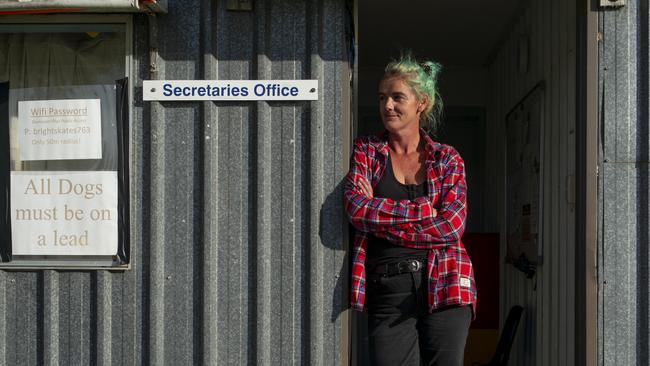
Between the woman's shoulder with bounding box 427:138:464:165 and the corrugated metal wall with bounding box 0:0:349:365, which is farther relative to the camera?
the corrugated metal wall with bounding box 0:0:349:365

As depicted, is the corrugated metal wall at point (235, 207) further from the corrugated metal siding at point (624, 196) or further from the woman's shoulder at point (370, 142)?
the corrugated metal siding at point (624, 196)

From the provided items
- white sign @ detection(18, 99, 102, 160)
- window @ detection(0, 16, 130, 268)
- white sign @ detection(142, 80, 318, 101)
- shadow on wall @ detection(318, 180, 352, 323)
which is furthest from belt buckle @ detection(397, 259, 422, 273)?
white sign @ detection(18, 99, 102, 160)

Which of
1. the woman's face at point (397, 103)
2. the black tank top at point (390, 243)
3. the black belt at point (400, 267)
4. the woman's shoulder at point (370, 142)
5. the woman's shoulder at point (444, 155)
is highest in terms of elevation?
the woman's face at point (397, 103)

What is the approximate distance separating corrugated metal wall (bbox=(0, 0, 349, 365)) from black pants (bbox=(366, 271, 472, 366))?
27cm

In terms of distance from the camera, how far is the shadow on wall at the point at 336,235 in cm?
426

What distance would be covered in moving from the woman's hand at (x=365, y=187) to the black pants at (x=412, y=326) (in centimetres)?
42

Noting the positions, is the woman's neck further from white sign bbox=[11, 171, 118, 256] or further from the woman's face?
white sign bbox=[11, 171, 118, 256]

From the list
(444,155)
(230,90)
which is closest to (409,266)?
(444,155)

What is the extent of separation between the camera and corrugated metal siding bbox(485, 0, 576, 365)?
4531mm

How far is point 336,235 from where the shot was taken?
4.26 meters

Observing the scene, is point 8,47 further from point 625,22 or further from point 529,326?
point 529,326

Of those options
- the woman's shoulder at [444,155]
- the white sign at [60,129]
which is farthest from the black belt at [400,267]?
the white sign at [60,129]

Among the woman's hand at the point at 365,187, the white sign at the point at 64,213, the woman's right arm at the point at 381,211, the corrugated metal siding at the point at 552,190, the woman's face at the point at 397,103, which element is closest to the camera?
the woman's right arm at the point at 381,211

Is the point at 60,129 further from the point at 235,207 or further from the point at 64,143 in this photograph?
the point at 235,207
